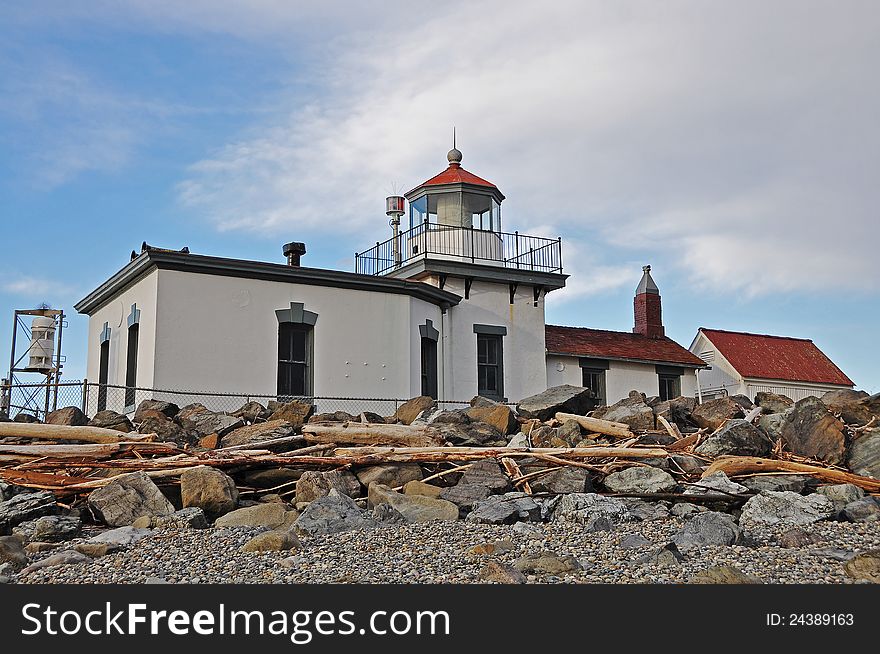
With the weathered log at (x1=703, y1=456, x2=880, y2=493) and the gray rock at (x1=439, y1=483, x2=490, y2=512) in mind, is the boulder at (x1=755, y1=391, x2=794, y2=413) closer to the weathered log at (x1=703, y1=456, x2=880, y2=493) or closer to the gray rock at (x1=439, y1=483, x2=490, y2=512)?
the weathered log at (x1=703, y1=456, x2=880, y2=493)

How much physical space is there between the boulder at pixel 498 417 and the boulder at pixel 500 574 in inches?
245

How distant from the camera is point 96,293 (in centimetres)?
1931

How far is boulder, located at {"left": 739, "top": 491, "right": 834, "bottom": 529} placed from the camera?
8.84m

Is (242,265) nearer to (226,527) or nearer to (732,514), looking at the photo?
(226,527)

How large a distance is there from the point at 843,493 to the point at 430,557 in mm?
4923

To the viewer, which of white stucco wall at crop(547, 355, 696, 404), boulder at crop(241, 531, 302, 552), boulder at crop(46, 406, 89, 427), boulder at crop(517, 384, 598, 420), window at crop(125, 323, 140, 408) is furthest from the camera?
white stucco wall at crop(547, 355, 696, 404)

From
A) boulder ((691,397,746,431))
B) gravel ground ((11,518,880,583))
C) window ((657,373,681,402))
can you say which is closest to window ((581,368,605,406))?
window ((657,373,681,402))

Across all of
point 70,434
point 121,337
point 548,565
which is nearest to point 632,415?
point 548,565

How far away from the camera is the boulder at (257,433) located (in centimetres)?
1159

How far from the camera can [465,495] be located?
961 centimetres

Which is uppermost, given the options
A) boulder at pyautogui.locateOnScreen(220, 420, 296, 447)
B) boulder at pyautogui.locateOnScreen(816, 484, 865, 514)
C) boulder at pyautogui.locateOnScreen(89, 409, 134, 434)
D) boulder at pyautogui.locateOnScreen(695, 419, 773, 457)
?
boulder at pyautogui.locateOnScreen(89, 409, 134, 434)

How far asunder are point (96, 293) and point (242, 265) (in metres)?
4.07

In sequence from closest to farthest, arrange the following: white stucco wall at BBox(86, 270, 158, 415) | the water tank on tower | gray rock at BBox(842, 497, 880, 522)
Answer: gray rock at BBox(842, 497, 880, 522)
white stucco wall at BBox(86, 270, 158, 415)
the water tank on tower

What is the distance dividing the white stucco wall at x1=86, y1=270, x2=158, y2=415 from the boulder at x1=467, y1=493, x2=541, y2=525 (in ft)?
29.3
